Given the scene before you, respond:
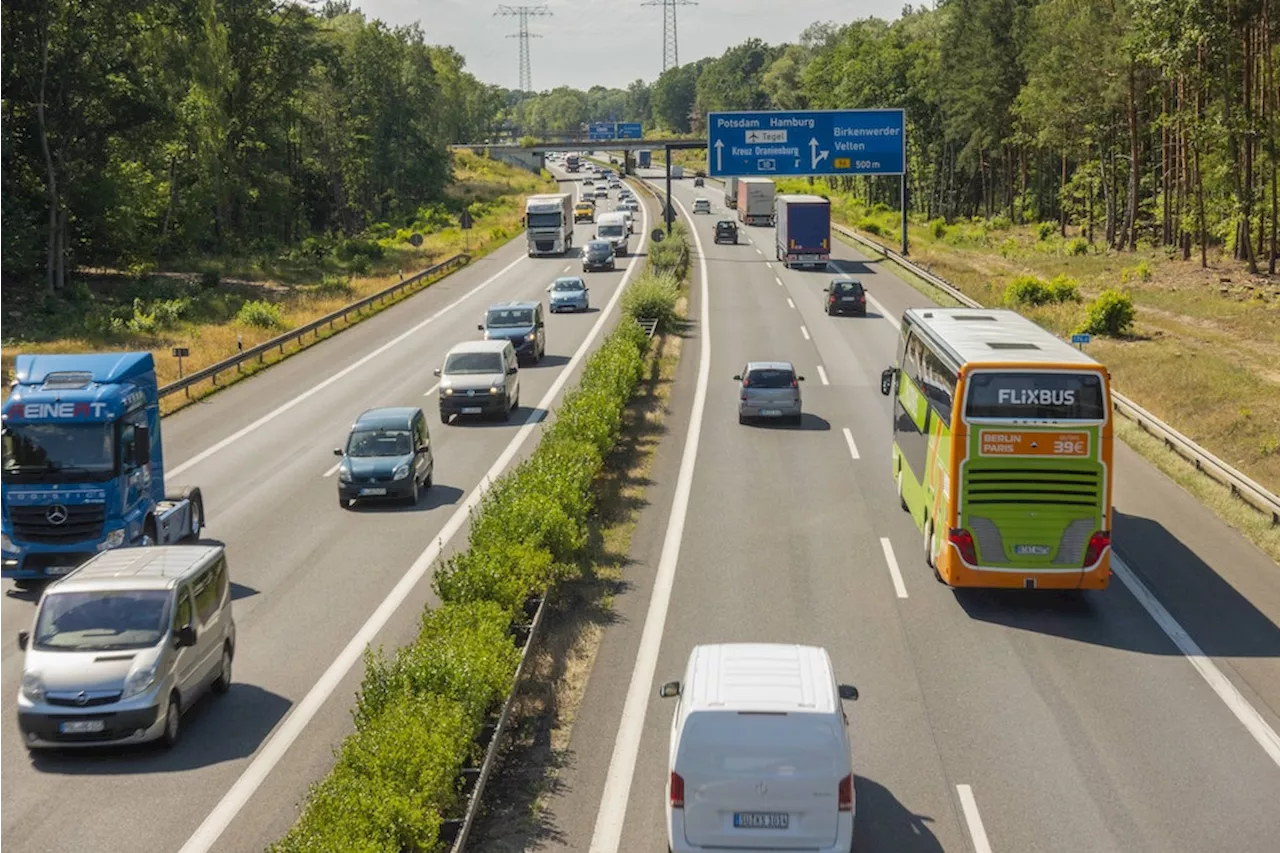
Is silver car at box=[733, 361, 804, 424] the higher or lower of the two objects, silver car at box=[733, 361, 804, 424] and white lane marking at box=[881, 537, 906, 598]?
the higher

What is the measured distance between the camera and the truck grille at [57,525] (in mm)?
21844

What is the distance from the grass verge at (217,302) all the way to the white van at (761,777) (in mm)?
30998

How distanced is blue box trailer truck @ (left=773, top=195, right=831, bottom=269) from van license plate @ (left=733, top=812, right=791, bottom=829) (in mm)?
62263

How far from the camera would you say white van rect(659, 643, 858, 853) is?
36.7 feet

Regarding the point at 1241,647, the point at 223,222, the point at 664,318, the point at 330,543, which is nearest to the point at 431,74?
the point at 223,222

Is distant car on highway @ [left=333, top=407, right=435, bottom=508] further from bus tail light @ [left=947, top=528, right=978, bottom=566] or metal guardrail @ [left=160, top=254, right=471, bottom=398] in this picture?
metal guardrail @ [left=160, top=254, right=471, bottom=398]

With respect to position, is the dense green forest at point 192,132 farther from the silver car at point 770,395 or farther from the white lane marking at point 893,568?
the white lane marking at point 893,568

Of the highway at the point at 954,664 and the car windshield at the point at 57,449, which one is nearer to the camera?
the highway at the point at 954,664

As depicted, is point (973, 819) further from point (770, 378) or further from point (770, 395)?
point (770, 378)

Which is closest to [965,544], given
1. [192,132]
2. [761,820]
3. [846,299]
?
[761,820]

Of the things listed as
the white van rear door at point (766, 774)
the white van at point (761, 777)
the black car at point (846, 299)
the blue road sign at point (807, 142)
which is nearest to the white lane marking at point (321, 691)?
the white van at point (761, 777)

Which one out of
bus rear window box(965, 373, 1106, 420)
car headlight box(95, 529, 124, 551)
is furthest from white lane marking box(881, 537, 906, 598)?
car headlight box(95, 529, 124, 551)

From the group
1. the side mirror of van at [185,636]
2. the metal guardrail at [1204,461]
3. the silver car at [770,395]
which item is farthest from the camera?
the silver car at [770,395]

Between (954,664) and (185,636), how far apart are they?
9.94m
